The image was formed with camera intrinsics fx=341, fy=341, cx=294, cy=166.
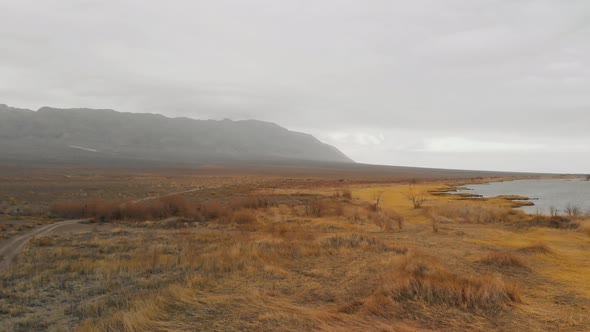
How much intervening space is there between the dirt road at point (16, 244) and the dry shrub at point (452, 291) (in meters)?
10.6

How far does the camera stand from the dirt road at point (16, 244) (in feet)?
35.0

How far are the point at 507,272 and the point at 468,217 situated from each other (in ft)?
44.9

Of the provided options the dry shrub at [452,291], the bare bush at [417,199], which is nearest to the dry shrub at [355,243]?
the dry shrub at [452,291]

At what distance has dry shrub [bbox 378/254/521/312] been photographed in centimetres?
595

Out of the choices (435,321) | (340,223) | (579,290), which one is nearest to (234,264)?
(435,321)

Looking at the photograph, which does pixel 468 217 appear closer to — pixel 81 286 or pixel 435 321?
pixel 435 321

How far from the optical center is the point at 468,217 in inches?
818

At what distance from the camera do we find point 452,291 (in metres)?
6.22

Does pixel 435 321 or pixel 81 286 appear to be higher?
pixel 435 321

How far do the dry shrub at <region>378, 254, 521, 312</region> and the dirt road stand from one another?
10600 millimetres

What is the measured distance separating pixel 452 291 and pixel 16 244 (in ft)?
50.3

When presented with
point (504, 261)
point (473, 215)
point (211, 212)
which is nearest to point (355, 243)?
point (504, 261)

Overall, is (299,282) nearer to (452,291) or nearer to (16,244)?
(452,291)

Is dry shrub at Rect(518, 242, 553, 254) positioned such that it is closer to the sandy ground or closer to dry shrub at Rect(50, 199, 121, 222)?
the sandy ground
